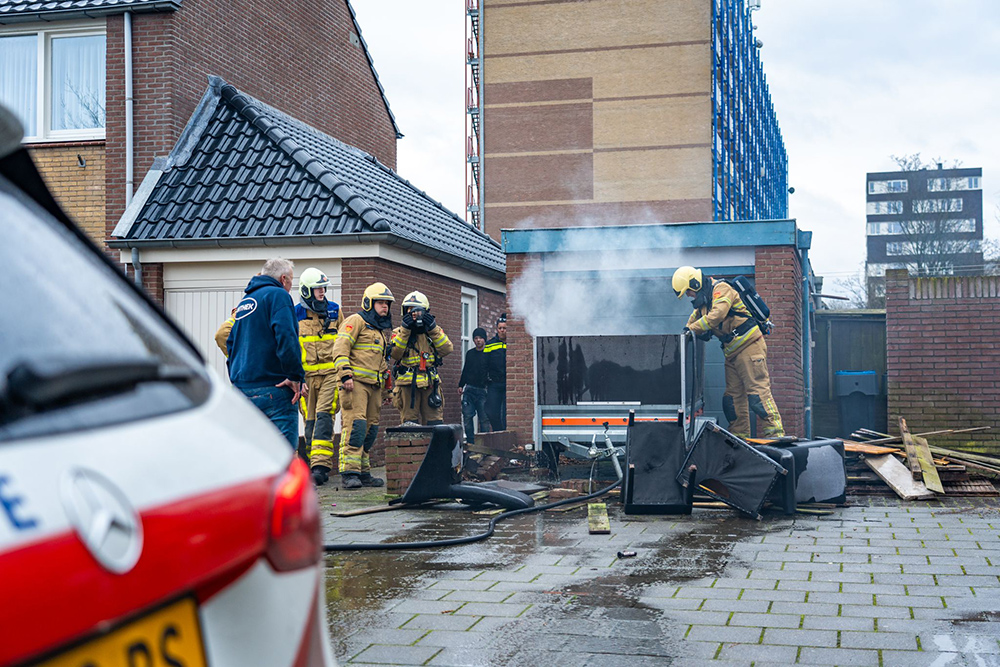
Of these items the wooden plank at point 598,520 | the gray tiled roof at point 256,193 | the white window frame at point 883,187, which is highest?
the white window frame at point 883,187

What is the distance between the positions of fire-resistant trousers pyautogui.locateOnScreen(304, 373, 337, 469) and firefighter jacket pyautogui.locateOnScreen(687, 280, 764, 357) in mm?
4128

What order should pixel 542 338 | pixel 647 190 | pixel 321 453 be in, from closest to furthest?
pixel 321 453 < pixel 542 338 < pixel 647 190

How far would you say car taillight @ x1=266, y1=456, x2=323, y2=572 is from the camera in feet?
5.65

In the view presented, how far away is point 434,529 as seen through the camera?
800 centimetres

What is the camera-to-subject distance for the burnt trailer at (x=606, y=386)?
1129cm

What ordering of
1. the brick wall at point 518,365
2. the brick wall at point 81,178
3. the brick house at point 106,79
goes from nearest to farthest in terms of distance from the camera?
1. the brick wall at point 518,365
2. the brick house at point 106,79
3. the brick wall at point 81,178

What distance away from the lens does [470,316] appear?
59.1ft

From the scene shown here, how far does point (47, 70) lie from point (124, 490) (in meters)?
16.2

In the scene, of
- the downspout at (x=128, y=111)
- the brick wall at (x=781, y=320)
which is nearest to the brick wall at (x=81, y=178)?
the downspout at (x=128, y=111)

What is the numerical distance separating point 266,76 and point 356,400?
895cm

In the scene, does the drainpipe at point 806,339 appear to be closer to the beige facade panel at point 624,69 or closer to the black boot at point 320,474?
the black boot at point 320,474

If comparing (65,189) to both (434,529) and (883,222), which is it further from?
(883,222)

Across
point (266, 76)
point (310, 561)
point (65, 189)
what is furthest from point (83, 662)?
point (266, 76)

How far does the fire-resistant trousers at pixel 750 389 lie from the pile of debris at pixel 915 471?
3.01 feet
